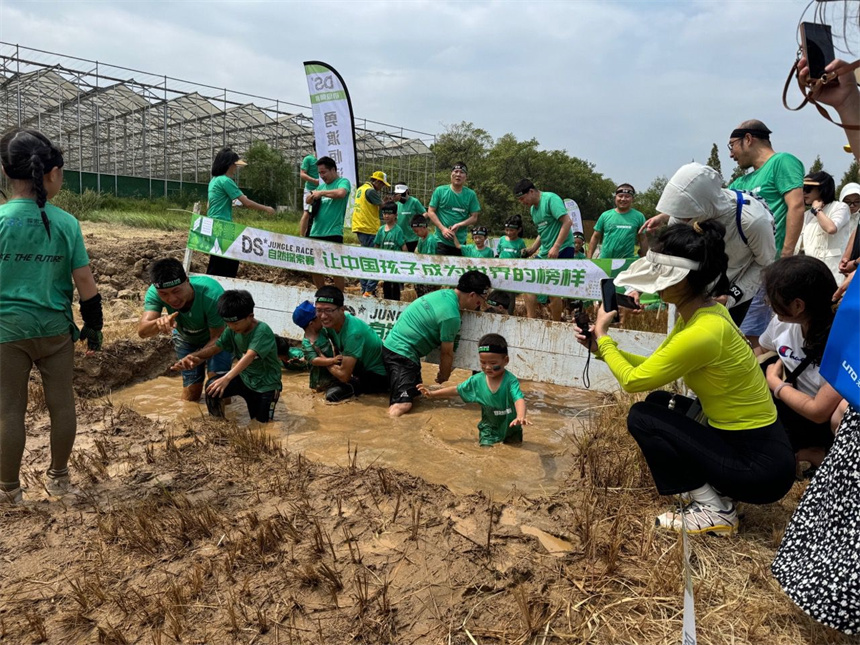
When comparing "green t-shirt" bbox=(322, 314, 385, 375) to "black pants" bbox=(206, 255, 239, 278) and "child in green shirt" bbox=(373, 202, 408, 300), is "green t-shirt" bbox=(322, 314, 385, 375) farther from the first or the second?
"child in green shirt" bbox=(373, 202, 408, 300)

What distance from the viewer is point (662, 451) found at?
295 cm

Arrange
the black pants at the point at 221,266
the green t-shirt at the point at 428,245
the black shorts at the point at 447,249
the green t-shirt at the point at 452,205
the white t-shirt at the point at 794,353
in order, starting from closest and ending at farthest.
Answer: the white t-shirt at the point at 794,353 < the black pants at the point at 221,266 < the green t-shirt at the point at 452,205 < the black shorts at the point at 447,249 < the green t-shirt at the point at 428,245

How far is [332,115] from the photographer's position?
11.8m

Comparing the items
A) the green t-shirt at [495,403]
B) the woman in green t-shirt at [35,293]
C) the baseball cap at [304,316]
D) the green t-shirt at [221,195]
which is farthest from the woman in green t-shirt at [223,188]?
the green t-shirt at [495,403]

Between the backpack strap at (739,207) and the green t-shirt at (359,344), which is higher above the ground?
the backpack strap at (739,207)

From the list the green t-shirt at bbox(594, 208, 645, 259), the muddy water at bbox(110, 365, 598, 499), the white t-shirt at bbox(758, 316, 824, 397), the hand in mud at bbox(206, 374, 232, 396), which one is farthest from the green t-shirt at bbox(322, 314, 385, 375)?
the green t-shirt at bbox(594, 208, 645, 259)

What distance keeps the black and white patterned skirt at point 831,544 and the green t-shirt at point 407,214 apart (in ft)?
28.5

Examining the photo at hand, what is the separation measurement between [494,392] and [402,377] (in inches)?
54.9

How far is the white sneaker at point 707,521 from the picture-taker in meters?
3.00

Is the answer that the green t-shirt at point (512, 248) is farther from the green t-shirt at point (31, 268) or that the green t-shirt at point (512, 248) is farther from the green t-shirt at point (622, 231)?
the green t-shirt at point (31, 268)

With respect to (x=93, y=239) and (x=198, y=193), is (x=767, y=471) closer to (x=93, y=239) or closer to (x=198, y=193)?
(x=93, y=239)

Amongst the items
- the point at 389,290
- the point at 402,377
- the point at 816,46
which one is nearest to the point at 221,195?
the point at 389,290

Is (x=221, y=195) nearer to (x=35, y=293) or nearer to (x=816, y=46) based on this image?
(x=35, y=293)

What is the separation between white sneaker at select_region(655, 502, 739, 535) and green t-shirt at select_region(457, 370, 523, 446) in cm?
159
